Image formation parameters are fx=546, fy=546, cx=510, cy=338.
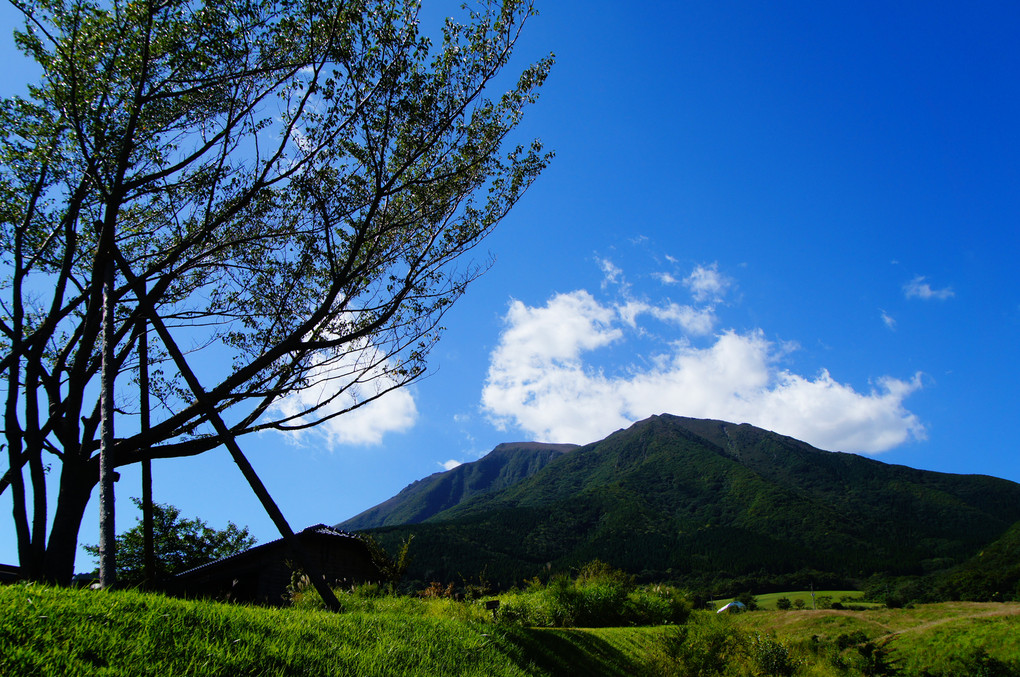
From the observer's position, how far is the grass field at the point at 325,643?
10.9 ft

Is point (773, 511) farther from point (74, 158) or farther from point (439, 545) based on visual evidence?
point (74, 158)

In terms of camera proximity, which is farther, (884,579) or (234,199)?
(884,579)

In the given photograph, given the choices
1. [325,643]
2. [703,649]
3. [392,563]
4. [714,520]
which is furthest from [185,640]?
[714,520]

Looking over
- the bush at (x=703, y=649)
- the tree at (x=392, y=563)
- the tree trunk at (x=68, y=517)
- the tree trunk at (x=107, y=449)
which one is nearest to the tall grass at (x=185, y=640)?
the tree trunk at (x=107, y=449)

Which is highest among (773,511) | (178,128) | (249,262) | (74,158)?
(178,128)

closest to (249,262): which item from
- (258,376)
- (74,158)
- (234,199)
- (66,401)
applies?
(234,199)

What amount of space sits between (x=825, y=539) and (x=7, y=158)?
429ft

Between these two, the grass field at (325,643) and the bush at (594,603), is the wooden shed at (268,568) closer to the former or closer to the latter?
the bush at (594,603)

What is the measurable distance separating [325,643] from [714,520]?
132m

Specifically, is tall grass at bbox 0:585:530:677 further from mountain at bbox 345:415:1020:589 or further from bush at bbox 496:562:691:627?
mountain at bbox 345:415:1020:589

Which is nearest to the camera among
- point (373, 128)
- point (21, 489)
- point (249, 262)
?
point (21, 489)

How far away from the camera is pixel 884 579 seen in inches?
3415

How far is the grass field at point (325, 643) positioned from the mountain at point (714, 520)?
58.1m

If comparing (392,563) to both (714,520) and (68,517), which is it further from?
(714,520)
